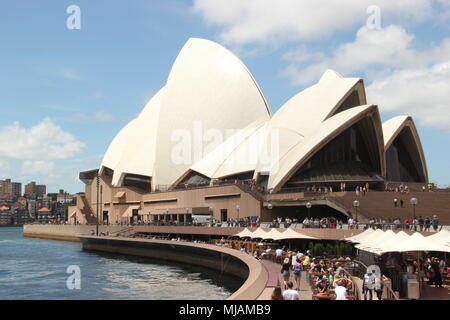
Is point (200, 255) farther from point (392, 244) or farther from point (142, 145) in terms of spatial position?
point (142, 145)

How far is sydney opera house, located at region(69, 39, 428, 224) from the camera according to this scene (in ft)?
141

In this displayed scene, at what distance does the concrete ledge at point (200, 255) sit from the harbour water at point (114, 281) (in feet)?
2.00

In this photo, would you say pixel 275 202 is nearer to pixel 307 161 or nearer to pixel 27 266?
pixel 307 161

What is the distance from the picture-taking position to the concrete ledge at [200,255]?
15.2m

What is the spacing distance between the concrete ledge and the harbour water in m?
0.61

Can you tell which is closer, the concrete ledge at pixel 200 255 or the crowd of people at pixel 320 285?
the crowd of people at pixel 320 285

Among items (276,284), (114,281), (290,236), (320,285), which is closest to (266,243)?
(290,236)

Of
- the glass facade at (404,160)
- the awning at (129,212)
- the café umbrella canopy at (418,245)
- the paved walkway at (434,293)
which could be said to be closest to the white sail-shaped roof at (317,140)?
the glass facade at (404,160)

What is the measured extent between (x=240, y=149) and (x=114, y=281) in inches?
1013

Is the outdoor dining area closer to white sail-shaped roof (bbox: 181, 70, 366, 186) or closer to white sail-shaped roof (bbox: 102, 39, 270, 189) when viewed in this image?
white sail-shaped roof (bbox: 181, 70, 366, 186)

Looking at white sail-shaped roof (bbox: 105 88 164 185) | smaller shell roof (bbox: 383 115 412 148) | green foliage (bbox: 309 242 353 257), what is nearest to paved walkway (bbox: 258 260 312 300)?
green foliage (bbox: 309 242 353 257)

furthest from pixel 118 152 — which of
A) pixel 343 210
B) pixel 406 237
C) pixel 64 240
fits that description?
pixel 406 237

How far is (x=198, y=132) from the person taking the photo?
59.5 meters

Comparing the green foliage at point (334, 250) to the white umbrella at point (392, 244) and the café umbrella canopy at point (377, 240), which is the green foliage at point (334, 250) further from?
the white umbrella at point (392, 244)
